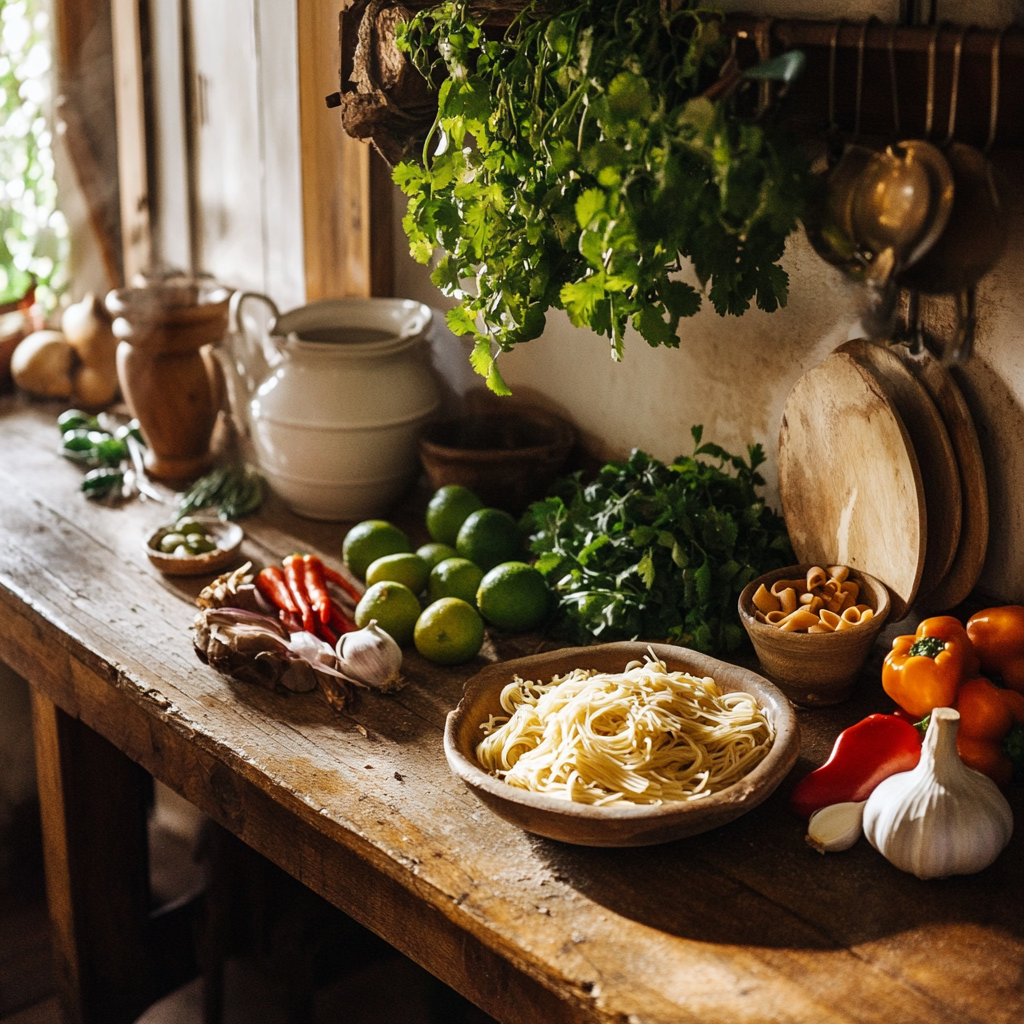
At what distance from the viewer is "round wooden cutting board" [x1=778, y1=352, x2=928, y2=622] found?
1656 mm

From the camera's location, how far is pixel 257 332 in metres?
2.87

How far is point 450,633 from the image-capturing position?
6.08 feet

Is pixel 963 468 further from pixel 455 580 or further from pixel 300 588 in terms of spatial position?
pixel 300 588

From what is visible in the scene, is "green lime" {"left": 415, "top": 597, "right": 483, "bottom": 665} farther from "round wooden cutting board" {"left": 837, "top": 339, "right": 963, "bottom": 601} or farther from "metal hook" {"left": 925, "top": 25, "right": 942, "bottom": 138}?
"metal hook" {"left": 925, "top": 25, "right": 942, "bottom": 138}

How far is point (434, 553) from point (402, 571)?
0.09 m

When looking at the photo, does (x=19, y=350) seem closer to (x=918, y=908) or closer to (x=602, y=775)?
(x=602, y=775)

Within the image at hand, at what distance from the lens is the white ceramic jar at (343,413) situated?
232 cm

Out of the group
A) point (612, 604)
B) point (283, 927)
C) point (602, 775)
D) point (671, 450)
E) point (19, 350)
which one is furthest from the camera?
point (19, 350)

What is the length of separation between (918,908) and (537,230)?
95 cm

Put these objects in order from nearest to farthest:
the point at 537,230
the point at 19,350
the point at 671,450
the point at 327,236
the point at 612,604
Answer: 1. the point at 537,230
2. the point at 612,604
3. the point at 671,450
4. the point at 327,236
5. the point at 19,350

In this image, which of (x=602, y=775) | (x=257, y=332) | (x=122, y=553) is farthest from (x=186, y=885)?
(x=602, y=775)

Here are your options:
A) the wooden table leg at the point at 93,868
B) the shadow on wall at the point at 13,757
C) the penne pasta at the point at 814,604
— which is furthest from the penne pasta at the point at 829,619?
the shadow on wall at the point at 13,757

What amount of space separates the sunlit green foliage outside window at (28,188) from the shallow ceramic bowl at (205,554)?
144 cm

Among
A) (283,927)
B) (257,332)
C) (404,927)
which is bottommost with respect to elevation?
(283,927)
